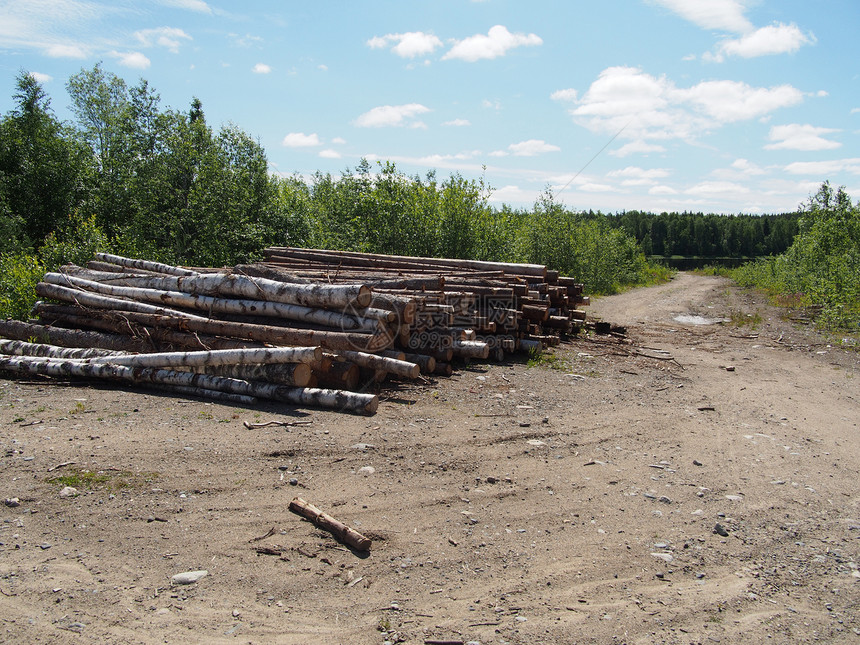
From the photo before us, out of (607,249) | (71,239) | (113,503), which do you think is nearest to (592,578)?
(113,503)

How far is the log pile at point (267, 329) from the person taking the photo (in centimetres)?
689

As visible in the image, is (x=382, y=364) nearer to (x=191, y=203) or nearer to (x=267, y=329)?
(x=267, y=329)

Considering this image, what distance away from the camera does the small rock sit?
3.29m

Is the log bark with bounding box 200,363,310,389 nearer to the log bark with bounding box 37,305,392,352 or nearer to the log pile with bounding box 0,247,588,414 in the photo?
the log pile with bounding box 0,247,588,414

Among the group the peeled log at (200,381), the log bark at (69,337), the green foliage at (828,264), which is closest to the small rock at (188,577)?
the peeled log at (200,381)

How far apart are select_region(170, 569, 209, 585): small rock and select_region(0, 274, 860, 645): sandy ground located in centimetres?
5

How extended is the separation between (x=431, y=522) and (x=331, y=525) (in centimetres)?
76

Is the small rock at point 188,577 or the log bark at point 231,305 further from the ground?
the log bark at point 231,305

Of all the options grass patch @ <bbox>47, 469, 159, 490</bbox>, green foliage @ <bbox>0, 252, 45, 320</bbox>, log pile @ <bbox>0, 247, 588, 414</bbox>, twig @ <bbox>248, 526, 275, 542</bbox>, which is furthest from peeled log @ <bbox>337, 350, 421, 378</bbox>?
green foliage @ <bbox>0, 252, 45, 320</bbox>

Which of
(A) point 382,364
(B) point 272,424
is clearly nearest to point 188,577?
(B) point 272,424

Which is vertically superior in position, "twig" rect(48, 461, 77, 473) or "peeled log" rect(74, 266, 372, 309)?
"peeled log" rect(74, 266, 372, 309)

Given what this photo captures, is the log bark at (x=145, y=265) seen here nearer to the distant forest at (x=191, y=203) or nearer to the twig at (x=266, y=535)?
the distant forest at (x=191, y=203)

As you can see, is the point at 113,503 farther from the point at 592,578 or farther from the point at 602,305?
the point at 602,305

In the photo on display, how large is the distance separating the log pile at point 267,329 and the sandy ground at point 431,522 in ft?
1.31
